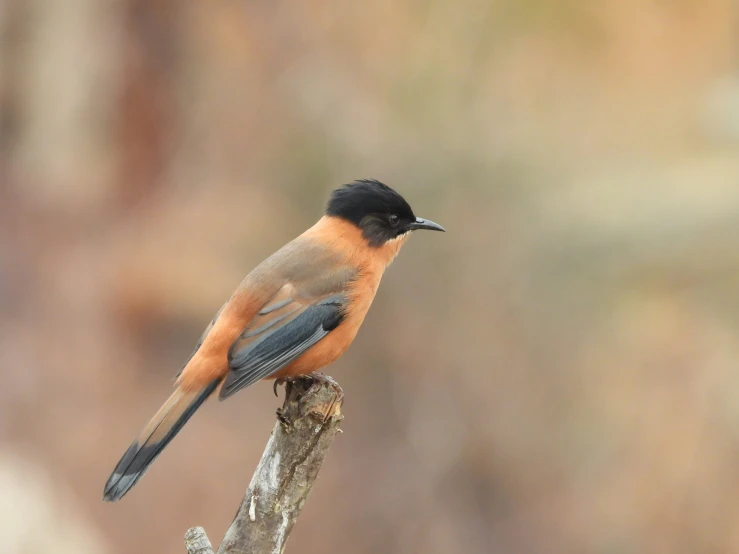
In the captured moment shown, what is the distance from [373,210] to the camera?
235 inches

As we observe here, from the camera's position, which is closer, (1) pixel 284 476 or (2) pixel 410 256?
(1) pixel 284 476

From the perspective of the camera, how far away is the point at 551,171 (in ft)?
Answer: 40.5

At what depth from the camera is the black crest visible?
19.5ft

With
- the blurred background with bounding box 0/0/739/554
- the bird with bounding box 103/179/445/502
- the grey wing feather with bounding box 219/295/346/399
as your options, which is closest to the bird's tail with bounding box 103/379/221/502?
the bird with bounding box 103/179/445/502

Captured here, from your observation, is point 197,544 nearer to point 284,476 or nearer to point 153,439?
point 284,476

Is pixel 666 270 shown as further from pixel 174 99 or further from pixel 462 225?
pixel 174 99

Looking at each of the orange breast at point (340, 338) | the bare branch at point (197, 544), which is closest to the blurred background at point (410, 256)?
the orange breast at point (340, 338)

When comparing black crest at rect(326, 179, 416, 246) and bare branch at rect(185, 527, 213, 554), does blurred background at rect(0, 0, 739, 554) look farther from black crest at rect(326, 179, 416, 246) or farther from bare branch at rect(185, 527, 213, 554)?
bare branch at rect(185, 527, 213, 554)

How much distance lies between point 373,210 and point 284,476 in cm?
220

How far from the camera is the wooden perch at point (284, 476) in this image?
4328 mm

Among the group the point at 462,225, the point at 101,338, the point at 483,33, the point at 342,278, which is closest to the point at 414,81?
the point at 483,33

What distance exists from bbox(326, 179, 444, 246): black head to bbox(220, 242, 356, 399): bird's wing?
16.3 inches

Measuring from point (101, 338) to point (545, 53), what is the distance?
7.64m

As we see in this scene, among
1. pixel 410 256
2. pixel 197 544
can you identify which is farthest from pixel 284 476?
pixel 410 256
